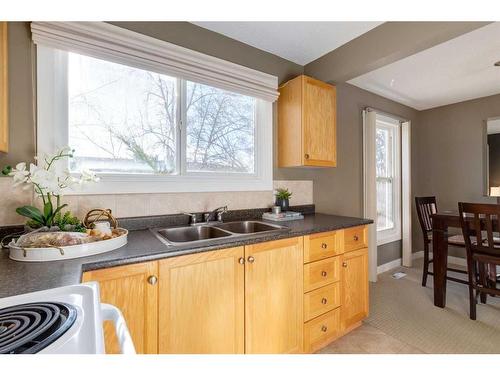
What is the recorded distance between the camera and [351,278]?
1853mm

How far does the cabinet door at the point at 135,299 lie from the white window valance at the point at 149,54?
1.28 meters

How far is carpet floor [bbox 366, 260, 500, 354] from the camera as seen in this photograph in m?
1.74

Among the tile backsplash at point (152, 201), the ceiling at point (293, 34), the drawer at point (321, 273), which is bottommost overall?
the drawer at point (321, 273)

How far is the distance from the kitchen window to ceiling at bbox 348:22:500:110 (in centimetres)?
150

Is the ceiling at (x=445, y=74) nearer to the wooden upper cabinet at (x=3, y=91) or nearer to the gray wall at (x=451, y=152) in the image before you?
the gray wall at (x=451, y=152)

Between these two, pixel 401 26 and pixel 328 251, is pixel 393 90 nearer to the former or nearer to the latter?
pixel 401 26

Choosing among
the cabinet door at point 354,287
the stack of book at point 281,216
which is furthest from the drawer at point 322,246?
the stack of book at point 281,216

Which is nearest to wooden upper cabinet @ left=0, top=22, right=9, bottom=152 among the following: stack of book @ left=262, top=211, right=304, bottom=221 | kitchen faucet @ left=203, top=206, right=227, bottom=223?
kitchen faucet @ left=203, top=206, right=227, bottom=223

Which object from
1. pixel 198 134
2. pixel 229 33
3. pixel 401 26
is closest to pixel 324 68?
pixel 401 26

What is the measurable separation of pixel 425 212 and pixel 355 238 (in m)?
1.67

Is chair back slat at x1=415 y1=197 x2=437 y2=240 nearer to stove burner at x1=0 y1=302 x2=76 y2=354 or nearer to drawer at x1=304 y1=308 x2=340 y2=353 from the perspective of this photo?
drawer at x1=304 y1=308 x2=340 y2=353

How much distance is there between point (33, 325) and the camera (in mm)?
470

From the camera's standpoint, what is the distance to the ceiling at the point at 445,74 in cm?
204

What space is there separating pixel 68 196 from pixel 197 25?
151cm
